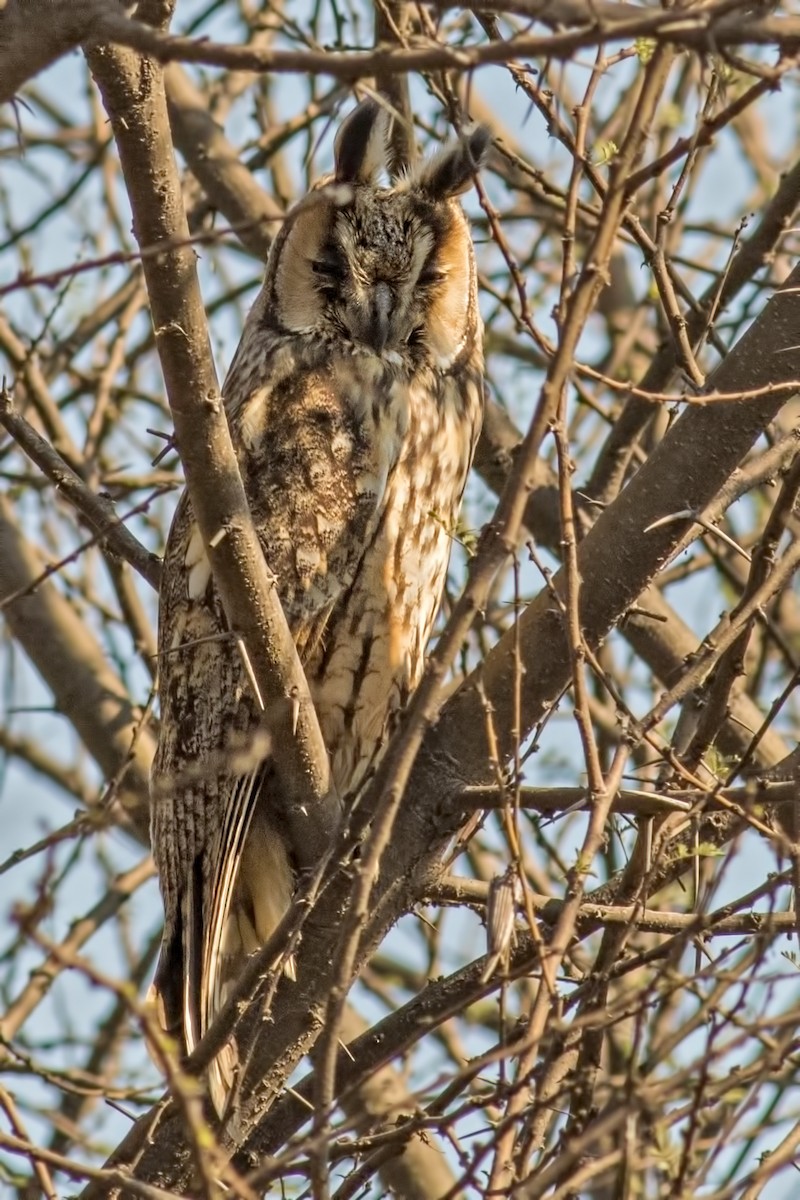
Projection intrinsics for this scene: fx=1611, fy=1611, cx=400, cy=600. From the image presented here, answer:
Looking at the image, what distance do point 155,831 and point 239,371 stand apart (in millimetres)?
1027

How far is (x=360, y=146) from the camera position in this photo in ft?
12.0

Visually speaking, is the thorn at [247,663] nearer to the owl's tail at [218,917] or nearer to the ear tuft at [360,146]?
the owl's tail at [218,917]

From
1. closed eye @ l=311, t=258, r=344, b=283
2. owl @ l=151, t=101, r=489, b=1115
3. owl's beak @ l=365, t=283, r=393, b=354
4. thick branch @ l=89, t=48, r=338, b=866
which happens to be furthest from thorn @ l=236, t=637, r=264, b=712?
closed eye @ l=311, t=258, r=344, b=283

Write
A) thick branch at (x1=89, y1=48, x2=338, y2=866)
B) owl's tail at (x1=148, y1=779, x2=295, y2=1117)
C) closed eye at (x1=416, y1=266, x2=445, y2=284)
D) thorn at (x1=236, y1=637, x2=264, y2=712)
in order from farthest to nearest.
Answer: closed eye at (x1=416, y1=266, x2=445, y2=284) → owl's tail at (x1=148, y1=779, x2=295, y2=1117) → thorn at (x1=236, y1=637, x2=264, y2=712) → thick branch at (x1=89, y1=48, x2=338, y2=866)

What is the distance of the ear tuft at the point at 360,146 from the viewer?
3.62 metres

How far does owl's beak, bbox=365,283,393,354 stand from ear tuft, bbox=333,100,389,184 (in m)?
0.34

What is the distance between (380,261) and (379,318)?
15 cm

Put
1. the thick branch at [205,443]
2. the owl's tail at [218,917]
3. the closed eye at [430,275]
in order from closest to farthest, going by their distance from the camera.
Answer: the thick branch at [205,443], the owl's tail at [218,917], the closed eye at [430,275]

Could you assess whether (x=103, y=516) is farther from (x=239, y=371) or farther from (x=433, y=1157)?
(x=433, y=1157)

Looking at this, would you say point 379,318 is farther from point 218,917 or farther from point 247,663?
point 218,917

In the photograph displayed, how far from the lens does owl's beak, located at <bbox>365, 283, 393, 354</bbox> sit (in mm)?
3443


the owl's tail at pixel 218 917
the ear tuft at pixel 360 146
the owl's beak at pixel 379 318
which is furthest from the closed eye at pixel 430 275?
the owl's tail at pixel 218 917

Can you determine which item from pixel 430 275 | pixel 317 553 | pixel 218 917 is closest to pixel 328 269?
pixel 430 275

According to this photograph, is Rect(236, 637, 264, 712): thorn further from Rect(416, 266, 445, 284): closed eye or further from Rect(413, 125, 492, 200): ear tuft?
Rect(413, 125, 492, 200): ear tuft
